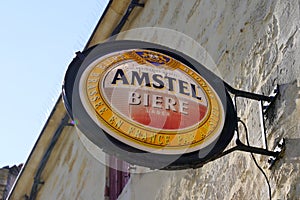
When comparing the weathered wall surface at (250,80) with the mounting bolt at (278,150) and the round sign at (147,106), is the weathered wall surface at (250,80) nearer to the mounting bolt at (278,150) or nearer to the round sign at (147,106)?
the mounting bolt at (278,150)

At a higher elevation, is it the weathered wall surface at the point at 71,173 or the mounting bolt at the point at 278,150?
the weathered wall surface at the point at 71,173

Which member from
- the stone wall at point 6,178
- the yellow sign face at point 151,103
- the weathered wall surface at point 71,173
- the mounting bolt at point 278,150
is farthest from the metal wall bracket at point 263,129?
the stone wall at point 6,178

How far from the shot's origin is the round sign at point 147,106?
113 inches

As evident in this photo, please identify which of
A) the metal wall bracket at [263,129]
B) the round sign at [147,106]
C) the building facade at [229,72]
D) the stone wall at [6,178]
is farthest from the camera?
the stone wall at [6,178]

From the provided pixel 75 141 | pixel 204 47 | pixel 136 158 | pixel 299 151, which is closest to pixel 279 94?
pixel 299 151

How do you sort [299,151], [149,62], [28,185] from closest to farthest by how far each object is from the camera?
1. [299,151]
2. [149,62]
3. [28,185]

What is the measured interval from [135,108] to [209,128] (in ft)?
1.13

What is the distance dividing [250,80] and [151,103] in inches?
32.0

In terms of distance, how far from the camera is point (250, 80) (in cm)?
366

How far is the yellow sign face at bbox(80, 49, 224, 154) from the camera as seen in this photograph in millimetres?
2916

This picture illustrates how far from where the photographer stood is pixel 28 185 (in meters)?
7.60

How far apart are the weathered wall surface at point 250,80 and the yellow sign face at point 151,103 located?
0.34 meters

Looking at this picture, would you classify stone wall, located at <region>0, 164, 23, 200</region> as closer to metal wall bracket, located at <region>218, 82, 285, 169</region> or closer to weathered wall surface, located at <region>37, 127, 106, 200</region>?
weathered wall surface, located at <region>37, 127, 106, 200</region>

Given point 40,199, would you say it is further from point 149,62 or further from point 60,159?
point 149,62
